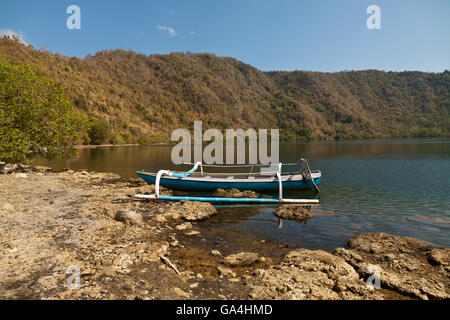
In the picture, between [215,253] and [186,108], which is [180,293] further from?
[186,108]

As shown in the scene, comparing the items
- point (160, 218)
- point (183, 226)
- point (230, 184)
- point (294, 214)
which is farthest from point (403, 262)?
point (230, 184)

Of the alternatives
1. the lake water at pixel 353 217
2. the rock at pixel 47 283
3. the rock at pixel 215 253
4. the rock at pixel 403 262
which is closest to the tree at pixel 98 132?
the lake water at pixel 353 217

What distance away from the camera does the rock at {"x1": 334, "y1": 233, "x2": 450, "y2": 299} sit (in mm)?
6188

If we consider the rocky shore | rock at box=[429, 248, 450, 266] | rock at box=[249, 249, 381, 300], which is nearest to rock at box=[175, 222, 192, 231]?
the rocky shore

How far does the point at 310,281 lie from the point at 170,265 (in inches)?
Result: 157

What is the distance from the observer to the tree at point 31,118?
1953 cm

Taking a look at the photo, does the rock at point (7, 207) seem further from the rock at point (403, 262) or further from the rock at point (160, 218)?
the rock at point (403, 262)

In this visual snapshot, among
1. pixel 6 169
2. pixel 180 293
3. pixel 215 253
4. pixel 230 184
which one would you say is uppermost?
pixel 6 169

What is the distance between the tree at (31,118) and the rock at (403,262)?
79.3 feet

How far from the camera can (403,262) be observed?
24.6ft
